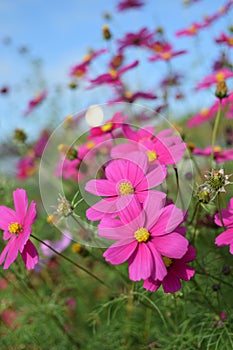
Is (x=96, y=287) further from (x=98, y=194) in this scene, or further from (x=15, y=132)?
(x=98, y=194)

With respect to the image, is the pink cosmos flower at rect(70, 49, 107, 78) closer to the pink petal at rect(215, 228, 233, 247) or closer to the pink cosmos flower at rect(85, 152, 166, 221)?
the pink cosmos flower at rect(85, 152, 166, 221)

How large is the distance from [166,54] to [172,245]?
1362mm

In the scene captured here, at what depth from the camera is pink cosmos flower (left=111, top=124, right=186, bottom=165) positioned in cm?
84

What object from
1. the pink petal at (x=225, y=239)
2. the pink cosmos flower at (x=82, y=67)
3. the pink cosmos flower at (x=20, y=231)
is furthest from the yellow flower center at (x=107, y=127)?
the pink cosmos flower at (x=82, y=67)

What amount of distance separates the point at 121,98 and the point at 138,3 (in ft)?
3.66

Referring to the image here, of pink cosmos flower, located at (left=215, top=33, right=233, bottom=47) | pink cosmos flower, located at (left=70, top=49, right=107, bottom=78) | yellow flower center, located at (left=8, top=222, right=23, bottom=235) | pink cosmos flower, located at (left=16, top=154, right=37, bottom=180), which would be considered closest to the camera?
yellow flower center, located at (left=8, top=222, right=23, bottom=235)

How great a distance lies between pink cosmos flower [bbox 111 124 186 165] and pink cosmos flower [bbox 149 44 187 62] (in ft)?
2.95

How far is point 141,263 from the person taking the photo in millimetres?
674

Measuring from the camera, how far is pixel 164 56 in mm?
1889

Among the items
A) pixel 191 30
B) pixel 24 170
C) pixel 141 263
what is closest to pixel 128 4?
pixel 191 30

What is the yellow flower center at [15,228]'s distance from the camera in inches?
30.6

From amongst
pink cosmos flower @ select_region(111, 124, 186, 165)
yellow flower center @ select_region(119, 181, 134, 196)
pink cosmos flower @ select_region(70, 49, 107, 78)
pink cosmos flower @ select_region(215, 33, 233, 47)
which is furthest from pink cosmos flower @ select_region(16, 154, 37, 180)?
yellow flower center @ select_region(119, 181, 134, 196)

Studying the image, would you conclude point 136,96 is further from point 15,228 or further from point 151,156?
point 15,228

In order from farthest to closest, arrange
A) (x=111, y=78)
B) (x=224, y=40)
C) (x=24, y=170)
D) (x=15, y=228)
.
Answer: (x=24, y=170)
(x=224, y=40)
(x=111, y=78)
(x=15, y=228)
